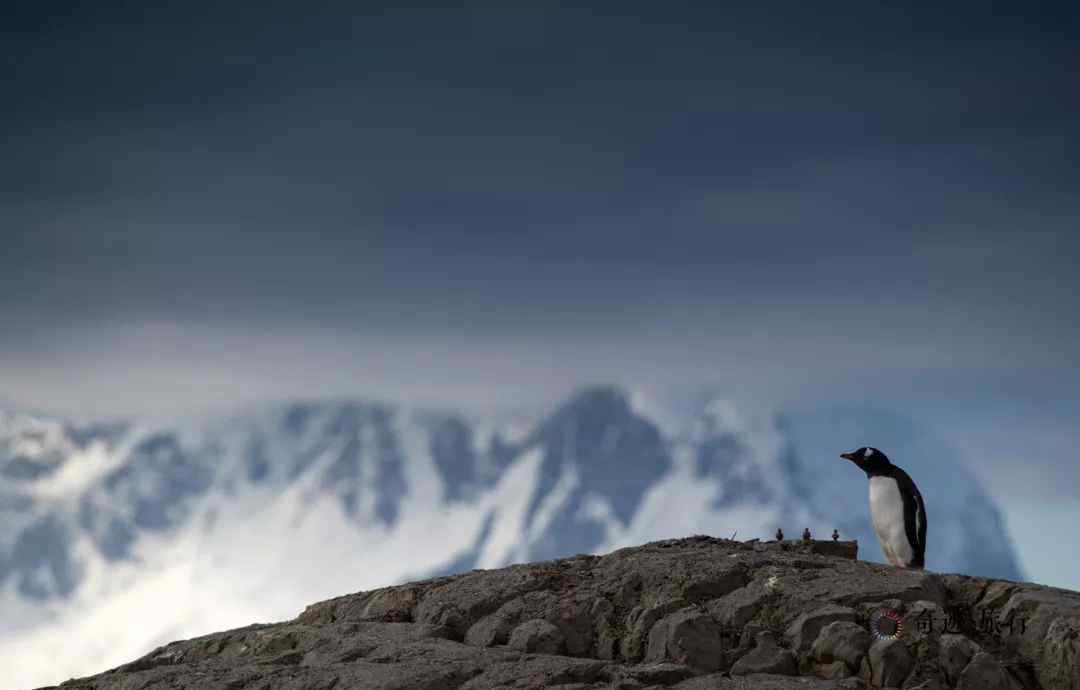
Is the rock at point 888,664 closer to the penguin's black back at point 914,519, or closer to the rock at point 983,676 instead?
the rock at point 983,676

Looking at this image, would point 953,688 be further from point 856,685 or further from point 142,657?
point 142,657

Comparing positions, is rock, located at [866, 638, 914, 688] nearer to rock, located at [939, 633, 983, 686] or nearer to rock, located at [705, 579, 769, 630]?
rock, located at [939, 633, 983, 686]

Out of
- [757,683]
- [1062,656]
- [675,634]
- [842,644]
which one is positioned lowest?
[1062,656]

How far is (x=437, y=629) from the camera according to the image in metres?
16.8

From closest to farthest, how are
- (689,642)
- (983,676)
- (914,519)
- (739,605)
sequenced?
(983,676), (689,642), (739,605), (914,519)

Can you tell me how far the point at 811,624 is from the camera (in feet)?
49.9

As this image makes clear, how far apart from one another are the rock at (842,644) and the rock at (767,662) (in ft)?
1.18

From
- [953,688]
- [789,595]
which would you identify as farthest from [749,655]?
[953,688]

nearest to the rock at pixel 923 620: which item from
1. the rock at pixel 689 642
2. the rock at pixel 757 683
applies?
the rock at pixel 757 683

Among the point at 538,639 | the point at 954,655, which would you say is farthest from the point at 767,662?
the point at 538,639

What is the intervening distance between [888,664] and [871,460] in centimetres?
813

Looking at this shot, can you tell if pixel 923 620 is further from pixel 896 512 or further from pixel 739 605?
pixel 896 512

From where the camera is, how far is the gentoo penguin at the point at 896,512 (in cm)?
2086

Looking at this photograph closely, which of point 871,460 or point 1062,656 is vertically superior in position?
point 871,460
